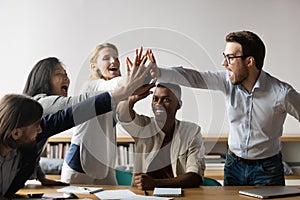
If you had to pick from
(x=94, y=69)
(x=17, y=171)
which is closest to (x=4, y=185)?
(x=17, y=171)

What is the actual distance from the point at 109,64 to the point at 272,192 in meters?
Answer: 1.08

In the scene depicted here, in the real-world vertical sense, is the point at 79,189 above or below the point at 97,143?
below

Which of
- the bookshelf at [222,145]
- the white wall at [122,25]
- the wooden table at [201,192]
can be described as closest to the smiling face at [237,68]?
the wooden table at [201,192]

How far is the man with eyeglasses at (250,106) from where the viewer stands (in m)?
2.64

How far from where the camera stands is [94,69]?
8.53ft

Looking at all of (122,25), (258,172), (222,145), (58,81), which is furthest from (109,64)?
(222,145)

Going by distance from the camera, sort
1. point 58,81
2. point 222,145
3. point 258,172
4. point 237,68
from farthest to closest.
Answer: point 222,145
point 237,68
point 258,172
point 58,81

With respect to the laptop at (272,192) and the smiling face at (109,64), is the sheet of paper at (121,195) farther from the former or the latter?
the smiling face at (109,64)

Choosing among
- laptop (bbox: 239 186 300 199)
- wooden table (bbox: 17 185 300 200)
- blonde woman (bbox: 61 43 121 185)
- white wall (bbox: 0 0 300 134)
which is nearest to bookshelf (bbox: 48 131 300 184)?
white wall (bbox: 0 0 300 134)

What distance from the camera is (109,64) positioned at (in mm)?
Result: 2686

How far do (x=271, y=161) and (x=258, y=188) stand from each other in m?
0.29

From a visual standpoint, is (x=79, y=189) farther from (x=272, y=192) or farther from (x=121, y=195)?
(x=272, y=192)

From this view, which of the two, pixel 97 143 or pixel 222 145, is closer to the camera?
pixel 97 143

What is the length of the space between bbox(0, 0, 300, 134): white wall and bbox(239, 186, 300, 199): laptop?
6.53 ft
